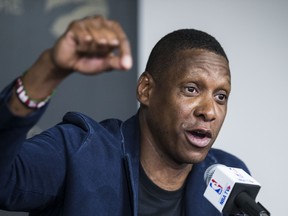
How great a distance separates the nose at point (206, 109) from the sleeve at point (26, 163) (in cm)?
45

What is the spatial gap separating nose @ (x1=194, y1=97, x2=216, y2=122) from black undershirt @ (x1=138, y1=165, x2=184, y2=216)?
27cm

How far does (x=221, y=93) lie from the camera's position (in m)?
1.83

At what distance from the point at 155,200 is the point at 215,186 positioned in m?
0.36

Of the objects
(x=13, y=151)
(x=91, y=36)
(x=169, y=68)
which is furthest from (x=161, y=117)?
(x=91, y=36)

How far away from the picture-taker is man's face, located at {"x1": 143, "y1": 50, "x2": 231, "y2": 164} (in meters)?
1.77

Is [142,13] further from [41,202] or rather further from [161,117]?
[41,202]

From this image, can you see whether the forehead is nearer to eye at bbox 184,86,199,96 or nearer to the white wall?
eye at bbox 184,86,199,96

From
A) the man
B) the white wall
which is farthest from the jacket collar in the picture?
the white wall

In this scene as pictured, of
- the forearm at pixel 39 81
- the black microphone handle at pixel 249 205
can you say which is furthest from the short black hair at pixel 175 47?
the forearm at pixel 39 81

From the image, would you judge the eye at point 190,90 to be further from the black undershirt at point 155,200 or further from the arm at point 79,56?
the arm at point 79,56

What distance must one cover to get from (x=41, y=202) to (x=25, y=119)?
17.3 inches

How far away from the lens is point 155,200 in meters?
1.81

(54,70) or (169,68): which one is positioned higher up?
(54,70)

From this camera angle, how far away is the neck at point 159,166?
187cm
